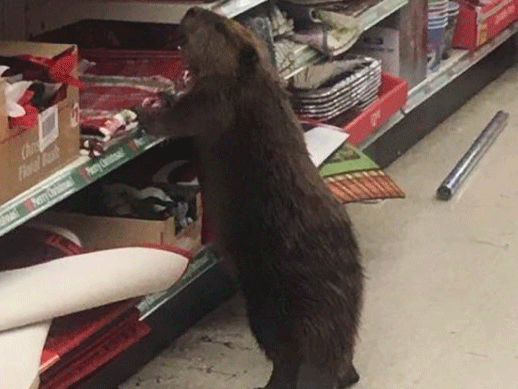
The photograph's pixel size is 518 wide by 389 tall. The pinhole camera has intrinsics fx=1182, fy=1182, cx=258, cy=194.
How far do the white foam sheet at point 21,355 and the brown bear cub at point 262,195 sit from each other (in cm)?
45

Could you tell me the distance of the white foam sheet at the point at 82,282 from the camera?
83.8 inches

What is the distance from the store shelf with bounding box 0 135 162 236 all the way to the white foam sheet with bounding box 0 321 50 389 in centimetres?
20

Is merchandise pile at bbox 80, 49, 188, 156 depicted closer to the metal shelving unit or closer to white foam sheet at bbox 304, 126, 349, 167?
the metal shelving unit

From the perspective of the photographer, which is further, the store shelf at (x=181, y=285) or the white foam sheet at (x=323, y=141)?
the white foam sheet at (x=323, y=141)

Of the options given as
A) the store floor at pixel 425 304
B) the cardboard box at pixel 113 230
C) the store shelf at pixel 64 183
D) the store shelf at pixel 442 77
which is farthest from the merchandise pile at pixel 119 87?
the store shelf at pixel 442 77

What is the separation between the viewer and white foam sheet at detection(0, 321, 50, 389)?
6.59 ft

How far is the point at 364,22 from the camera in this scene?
3438 mm

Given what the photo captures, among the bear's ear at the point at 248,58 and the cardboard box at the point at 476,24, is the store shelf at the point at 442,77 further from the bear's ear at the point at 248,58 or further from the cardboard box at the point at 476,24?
the bear's ear at the point at 248,58

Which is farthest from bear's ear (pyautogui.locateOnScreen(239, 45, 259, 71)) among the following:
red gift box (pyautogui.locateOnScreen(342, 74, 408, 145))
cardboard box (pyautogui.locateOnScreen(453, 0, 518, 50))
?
cardboard box (pyautogui.locateOnScreen(453, 0, 518, 50))

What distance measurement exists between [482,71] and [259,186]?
256cm

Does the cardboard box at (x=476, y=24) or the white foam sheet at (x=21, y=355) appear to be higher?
the white foam sheet at (x=21, y=355)

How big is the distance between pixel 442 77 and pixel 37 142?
7.51 feet

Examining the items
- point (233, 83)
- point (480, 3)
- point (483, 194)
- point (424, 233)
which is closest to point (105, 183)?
point (233, 83)

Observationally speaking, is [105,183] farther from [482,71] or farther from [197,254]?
[482,71]
